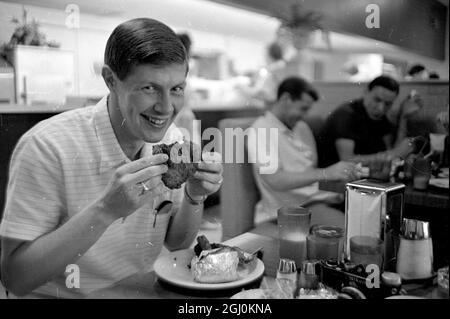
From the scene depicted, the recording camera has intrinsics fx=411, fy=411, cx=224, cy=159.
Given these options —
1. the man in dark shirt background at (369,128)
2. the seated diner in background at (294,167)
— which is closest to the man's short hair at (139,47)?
the seated diner in background at (294,167)

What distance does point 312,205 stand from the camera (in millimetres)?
1129

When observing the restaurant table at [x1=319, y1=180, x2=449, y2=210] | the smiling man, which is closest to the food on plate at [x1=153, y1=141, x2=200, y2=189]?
the smiling man

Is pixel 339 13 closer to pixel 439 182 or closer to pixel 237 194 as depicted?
pixel 237 194

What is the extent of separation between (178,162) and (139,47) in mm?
260

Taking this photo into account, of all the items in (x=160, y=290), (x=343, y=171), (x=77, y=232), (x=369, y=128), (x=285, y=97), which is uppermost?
(x=285, y=97)

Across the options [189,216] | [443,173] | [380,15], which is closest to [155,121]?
[189,216]

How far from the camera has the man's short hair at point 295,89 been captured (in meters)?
1.42

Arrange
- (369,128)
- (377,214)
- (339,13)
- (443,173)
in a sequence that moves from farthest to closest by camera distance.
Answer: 1. (443,173)
2. (369,128)
3. (339,13)
4. (377,214)

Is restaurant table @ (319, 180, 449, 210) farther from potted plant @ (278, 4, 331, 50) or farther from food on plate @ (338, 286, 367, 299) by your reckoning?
food on plate @ (338, 286, 367, 299)

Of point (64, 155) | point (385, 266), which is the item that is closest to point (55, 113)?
point (64, 155)

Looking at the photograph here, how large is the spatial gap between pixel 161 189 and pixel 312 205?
435mm

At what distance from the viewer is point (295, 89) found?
1466 mm

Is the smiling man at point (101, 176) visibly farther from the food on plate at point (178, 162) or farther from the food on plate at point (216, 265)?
the food on plate at point (216, 265)

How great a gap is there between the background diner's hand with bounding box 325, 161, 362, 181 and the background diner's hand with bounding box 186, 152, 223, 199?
0.35 meters
